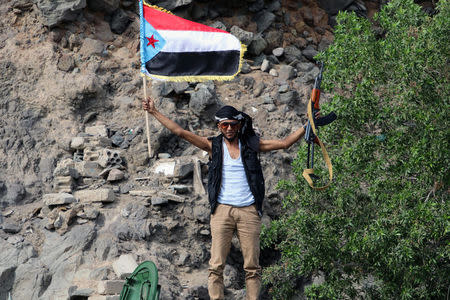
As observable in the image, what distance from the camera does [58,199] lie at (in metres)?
8.88

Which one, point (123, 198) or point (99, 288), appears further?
point (123, 198)

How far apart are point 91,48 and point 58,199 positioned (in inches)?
142

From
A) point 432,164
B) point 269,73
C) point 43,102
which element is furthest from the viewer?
point 269,73

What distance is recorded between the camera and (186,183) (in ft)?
31.7

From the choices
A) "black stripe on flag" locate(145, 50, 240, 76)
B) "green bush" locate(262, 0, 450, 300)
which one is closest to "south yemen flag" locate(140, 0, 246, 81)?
"black stripe on flag" locate(145, 50, 240, 76)

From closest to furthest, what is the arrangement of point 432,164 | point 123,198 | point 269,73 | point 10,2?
1. point 432,164
2. point 123,198
3. point 10,2
4. point 269,73

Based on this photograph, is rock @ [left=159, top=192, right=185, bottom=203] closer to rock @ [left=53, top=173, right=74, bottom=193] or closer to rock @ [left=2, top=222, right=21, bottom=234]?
rock @ [left=53, top=173, right=74, bottom=193]

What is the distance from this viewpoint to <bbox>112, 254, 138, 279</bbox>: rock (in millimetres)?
7766

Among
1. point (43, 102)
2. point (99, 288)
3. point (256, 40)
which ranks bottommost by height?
point (99, 288)

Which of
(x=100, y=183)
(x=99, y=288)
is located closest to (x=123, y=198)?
(x=100, y=183)

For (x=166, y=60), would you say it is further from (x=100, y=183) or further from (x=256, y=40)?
(x=256, y=40)

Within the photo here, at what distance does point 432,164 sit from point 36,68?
671cm

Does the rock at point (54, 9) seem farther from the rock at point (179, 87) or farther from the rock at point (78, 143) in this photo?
the rock at point (78, 143)

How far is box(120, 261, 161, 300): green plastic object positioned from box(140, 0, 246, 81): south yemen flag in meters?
3.08
